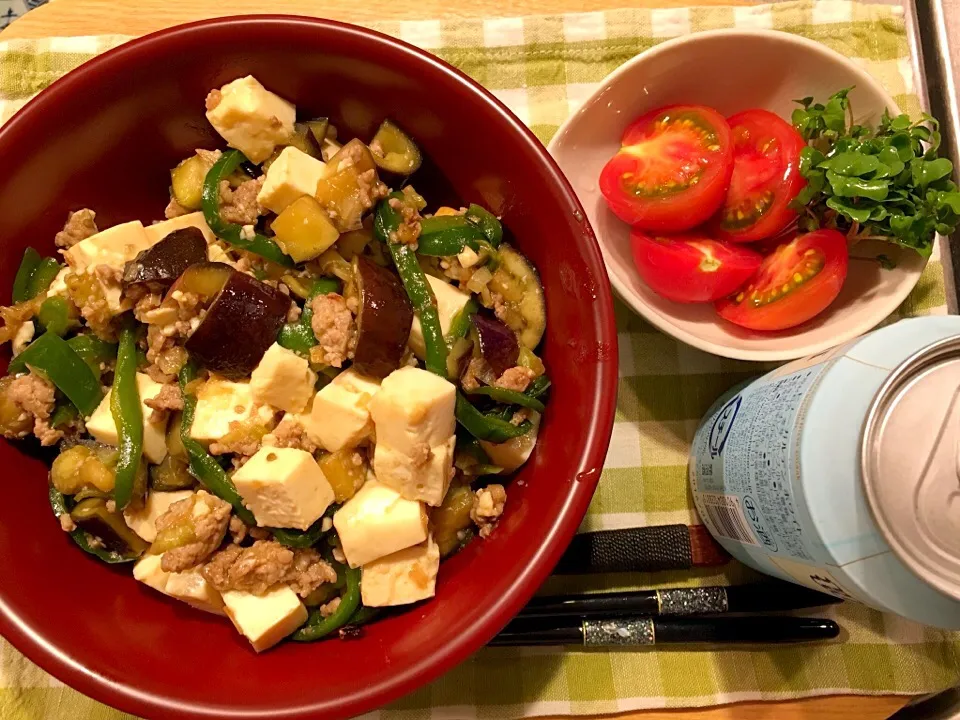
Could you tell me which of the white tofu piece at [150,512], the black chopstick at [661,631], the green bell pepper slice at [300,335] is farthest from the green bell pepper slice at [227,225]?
the black chopstick at [661,631]

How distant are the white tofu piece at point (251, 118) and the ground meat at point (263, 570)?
726 millimetres

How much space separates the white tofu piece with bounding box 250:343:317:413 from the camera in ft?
4.15

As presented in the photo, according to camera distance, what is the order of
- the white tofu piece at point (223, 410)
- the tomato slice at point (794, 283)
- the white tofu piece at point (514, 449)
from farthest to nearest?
the tomato slice at point (794, 283) < the white tofu piece at point (514, 449) < the white tofu piece at point (223, 410)

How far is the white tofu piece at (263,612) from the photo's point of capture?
1.28m

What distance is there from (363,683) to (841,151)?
138 cm

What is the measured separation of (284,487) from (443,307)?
0.42 metres

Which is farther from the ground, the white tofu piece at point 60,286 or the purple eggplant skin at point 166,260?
the purple eggplant skin at point 166,260

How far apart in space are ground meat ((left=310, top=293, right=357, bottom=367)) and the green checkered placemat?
740 millimetres

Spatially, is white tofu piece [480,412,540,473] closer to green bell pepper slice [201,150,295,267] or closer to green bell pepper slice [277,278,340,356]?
green bell pepper slice [277,278,340,356]

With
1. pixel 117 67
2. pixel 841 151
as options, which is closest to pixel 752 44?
pixel 841 151

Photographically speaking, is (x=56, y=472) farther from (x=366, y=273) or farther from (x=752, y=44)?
(x=752, y=44)

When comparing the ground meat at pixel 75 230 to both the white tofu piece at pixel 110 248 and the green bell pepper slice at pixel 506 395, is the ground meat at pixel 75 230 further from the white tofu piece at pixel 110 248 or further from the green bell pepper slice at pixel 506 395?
the green bell pepper slice at pixel 506 395

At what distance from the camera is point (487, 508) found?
4.50ft

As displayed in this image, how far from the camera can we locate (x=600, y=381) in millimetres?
1285
